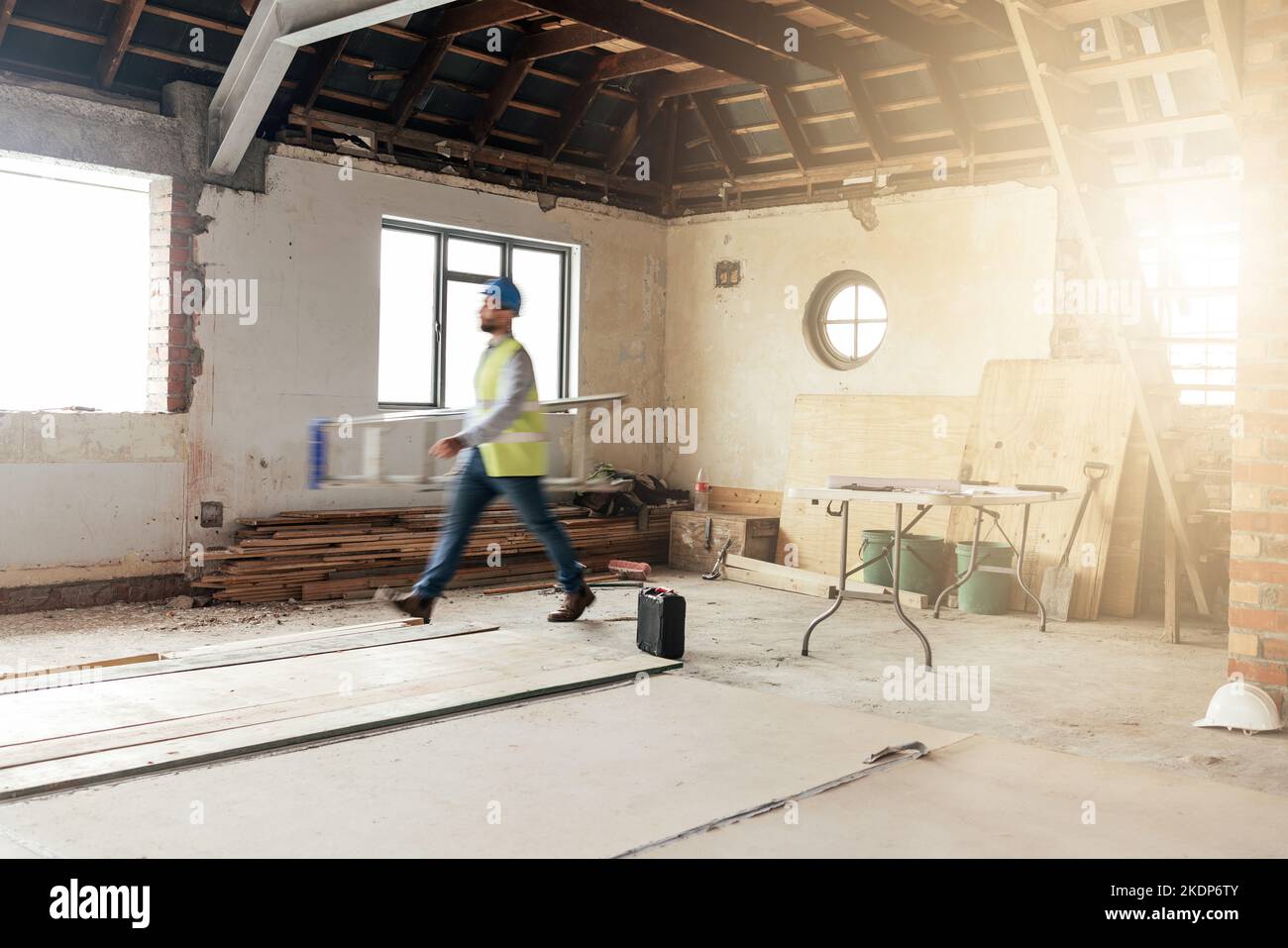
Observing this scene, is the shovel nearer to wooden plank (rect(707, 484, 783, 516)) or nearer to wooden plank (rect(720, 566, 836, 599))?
wooden plank (rect(720, 566, 836, 599))

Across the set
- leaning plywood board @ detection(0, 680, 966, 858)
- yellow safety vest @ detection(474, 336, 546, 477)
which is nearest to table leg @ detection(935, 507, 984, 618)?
leaning plywood board @ detection(0, 680, 966, 858)

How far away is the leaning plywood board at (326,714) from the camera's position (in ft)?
12.5

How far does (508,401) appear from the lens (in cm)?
591

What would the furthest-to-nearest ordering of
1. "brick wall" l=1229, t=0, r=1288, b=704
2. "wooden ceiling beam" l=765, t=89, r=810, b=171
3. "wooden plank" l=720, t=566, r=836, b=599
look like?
"wooden ceiling beam" l=765, t=89, r=810, b=171
"wooden plank" l=720, t=566, r=836, b=599
"brick wall" l=1229, t=0, r=1288, b=704

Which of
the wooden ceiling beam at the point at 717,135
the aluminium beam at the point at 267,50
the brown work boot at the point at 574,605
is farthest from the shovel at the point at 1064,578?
the aluminium beam at the point at 267,50

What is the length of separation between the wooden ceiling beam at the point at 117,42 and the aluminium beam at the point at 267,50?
592 millimetres

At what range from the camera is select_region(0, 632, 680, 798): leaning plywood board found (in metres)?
3.81

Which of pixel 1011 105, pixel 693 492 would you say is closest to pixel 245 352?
pixel 693 492

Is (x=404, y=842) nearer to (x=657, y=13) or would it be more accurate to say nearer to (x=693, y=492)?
(x=657, y=13)

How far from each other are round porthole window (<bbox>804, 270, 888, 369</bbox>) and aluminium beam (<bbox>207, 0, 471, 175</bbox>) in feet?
14.0

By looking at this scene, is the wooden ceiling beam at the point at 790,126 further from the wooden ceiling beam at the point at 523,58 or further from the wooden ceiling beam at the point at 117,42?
the wooden ceiling beam at the point at 117,42

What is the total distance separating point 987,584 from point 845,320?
2.85 m

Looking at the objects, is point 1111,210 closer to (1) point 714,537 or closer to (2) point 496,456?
(2) point 496,456

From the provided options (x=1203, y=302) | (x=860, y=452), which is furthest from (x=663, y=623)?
(x=1203, y=302)
